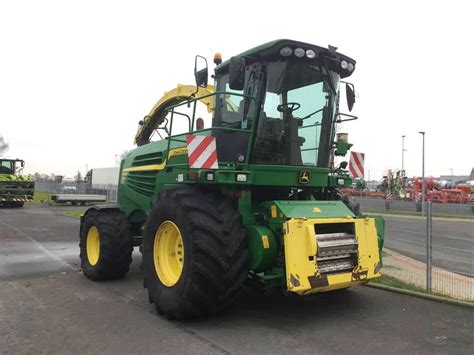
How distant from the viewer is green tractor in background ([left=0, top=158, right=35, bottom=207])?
29366 mm

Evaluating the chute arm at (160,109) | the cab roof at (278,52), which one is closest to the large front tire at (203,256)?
the cab roof at (278,52)

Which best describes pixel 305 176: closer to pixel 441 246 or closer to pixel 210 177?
pixel 210 177

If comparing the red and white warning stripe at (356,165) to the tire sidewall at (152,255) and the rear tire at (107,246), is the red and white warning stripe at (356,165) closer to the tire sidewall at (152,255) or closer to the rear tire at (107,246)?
the tire sidewall at (152,255)

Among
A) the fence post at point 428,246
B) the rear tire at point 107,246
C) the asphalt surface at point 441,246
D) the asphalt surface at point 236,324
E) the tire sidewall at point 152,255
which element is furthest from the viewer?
the asphalt surface at point 441,246

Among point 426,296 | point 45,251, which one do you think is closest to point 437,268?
point 426,296

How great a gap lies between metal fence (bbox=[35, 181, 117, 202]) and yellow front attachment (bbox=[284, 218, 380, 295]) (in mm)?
26727

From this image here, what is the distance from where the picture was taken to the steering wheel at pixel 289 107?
608 cm

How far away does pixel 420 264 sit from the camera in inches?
380

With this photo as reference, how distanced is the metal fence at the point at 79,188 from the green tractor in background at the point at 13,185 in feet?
17.7

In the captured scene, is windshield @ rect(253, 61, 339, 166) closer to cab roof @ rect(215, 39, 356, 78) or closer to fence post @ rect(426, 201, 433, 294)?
cab roof @ rect(215, 39, 356, 78)

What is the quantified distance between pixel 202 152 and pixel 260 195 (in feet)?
3.64

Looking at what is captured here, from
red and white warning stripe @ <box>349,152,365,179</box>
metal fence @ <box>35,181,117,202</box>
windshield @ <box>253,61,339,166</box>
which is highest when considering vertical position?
windshield @ <box>253,61,339,166</box>

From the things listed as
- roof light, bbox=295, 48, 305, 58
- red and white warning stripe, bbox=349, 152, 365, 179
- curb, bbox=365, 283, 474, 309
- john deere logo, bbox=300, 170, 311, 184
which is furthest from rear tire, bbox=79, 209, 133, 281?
roof light, bbox=295, 48, 305, 58

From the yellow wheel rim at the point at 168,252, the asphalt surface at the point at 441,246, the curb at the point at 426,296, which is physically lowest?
the curb at the point at 426,296
